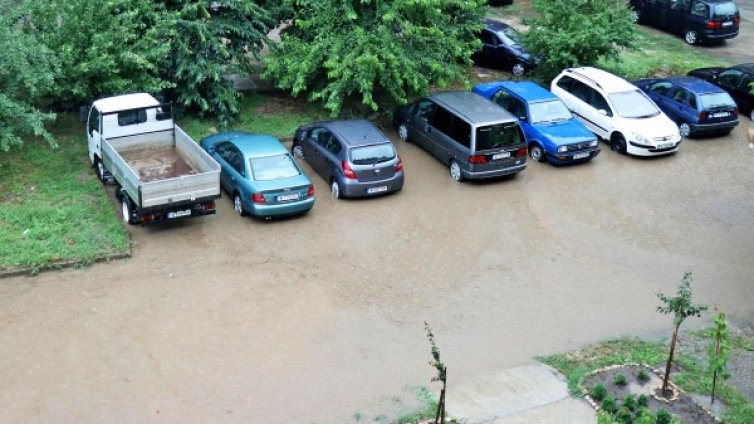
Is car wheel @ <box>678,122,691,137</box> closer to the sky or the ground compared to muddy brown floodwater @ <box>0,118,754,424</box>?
closer to the sky

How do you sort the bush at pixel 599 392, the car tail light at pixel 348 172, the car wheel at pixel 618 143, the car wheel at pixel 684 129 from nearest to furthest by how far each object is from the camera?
the bush at pixel 599 392 < the car tail light at pixel 348 172 < the car wheel at pixel 618 143 < the car wheel at pixel 684 129

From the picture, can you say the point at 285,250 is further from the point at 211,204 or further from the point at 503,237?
the point at 503,237

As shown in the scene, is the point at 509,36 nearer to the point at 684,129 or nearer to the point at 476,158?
the point at 684,129

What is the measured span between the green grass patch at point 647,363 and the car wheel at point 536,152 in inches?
283

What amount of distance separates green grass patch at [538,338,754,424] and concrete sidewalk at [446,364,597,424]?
27cm

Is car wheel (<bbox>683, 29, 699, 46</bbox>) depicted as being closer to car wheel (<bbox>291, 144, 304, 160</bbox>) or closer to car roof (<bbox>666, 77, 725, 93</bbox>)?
car roof (<bbox>666, 77, 725, 93</bbox>)

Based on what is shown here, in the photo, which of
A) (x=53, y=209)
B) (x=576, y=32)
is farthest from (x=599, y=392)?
(x=576, y=32)

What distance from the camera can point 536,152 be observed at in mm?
20906

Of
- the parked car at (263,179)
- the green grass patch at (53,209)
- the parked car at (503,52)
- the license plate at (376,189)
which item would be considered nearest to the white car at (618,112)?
the parked car at (503,52)

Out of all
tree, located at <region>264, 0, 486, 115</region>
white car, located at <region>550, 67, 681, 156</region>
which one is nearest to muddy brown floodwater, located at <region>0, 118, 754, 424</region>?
white car, located at <region>550, 67, 681, 156</region>

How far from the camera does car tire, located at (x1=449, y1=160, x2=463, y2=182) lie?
1958 centimetres

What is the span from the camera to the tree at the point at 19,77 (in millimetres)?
17094

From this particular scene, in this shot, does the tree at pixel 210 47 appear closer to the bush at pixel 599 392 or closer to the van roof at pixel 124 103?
the van roof at pixel 124 103

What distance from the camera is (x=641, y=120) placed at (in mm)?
21516
